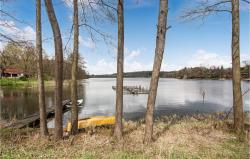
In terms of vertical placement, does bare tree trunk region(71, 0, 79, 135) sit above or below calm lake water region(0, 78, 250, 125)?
above

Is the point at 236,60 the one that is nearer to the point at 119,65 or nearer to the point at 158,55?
the point at 158,55

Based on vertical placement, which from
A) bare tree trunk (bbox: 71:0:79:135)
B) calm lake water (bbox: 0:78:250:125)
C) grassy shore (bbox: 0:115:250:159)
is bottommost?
calm lake water (bbox: 0:78:250:125)

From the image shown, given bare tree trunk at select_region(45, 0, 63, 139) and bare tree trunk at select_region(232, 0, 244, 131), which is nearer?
bare tree trunk at select_region(45, 0, 63, 139)

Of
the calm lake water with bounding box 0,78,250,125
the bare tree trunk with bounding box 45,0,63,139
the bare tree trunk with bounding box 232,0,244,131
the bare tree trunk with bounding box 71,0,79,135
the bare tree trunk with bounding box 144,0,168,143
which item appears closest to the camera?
the bare tree trunk with bounding box 144,0,168,143

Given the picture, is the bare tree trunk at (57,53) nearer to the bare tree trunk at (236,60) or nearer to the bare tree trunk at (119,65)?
the bare tree trunk at (119,65)

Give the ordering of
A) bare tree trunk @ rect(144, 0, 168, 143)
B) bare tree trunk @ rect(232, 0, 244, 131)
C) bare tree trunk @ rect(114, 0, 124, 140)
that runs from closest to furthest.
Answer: bare tree trunk @ rect(144, 0, 168, 143)
bare tree trunk @ rect(114, 0, 124, 140)
bare tree trunk @ rect(232, 0, 244, 131)

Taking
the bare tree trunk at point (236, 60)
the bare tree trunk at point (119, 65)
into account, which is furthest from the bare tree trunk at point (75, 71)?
the bare tree trunk at point (236, 60)

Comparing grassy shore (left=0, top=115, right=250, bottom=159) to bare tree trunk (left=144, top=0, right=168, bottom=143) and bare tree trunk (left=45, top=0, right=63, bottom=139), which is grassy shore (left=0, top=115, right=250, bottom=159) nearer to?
bare tree trunk (left=144, top=0, right=168, bottom=143)

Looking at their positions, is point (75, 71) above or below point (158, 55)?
below

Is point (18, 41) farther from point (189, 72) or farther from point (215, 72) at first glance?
point (189, 72)

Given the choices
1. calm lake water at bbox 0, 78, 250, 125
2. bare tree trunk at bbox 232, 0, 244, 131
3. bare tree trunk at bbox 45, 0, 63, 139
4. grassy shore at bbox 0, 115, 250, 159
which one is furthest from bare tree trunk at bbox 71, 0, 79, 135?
bare tree trunk at bbox 232, 0, 244, 131

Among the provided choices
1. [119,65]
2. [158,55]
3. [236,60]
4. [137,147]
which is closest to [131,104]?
[236,60]

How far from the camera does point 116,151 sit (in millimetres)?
5480

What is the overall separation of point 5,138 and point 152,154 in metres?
4.30
